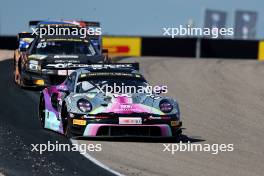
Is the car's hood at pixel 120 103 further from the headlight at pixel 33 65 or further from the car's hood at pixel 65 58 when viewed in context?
the headlight at pixel 33 65

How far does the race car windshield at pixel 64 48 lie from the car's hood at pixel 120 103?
728 centimetres

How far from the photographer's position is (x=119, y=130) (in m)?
12.0

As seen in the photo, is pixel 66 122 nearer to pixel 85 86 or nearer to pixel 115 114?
pixel 85 86

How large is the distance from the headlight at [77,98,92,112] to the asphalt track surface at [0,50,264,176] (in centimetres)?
44

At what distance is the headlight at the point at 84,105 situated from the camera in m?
12.0

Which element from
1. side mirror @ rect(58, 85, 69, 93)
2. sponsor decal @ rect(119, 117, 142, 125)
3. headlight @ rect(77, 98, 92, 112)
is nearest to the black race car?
side mirror @ rect(58, 85, 69, 93)

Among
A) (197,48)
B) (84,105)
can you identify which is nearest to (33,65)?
(84,105)

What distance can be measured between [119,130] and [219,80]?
36.7 feet

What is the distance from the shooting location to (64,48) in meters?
19.7

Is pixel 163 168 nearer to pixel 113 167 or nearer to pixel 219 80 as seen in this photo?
pixel 113 167

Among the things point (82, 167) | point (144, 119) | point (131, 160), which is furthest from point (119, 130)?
point (82, 167)

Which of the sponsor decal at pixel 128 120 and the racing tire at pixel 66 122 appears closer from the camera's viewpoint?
the sponsor decal at pixel 128 120

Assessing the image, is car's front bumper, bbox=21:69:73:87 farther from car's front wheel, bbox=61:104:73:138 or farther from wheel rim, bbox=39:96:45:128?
car's front wheel, bbox=61:104:73:138

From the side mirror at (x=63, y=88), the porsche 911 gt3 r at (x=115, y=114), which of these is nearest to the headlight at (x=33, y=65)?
the side mirror at (x=63, y=88)
